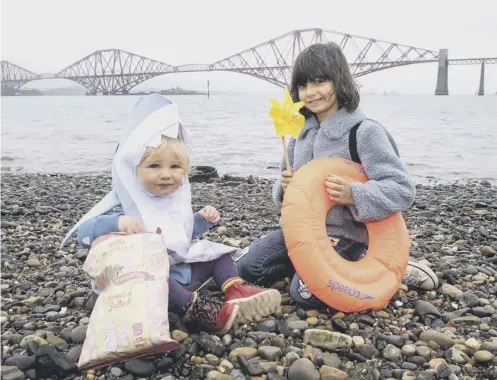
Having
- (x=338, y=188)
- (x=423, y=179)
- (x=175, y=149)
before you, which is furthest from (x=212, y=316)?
(x=423, y=179)

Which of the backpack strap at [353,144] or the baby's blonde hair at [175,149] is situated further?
the backpack strap at [353,144]

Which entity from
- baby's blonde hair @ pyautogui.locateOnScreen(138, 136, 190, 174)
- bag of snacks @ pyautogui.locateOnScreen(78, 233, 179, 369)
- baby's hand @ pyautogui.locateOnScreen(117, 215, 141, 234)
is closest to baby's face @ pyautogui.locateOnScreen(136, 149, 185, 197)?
baby's blonde hair @ pyautogui.locateOnScreen(138, 136, 190, 174)

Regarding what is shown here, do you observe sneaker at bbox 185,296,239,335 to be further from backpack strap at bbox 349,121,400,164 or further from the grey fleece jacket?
backpack strap at bbox 349,121,400,164

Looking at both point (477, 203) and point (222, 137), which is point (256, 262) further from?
point (222, 137)

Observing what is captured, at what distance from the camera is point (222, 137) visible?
17094 millimetres

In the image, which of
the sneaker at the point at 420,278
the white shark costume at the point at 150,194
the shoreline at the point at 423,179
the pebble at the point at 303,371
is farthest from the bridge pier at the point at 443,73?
the pebble at the point at 303,371

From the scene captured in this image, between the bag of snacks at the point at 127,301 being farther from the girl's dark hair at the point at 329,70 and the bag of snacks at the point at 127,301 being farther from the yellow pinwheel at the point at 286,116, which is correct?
the girl's dark hair at the point at 329,70

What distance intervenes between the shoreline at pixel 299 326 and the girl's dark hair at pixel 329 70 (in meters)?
1.16

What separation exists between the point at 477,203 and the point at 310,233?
Result: 367 centimetres

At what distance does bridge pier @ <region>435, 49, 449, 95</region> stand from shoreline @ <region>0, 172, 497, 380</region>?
70.8m

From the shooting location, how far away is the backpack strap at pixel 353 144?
2898 mm

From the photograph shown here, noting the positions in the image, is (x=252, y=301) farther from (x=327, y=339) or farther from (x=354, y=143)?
(x=354, y=143)

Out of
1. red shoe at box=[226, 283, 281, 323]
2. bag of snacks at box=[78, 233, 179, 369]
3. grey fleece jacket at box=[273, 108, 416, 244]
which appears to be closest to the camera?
bag of snacks at box=[78, 233, 179, 369]

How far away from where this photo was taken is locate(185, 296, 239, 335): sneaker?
242 centimetres
